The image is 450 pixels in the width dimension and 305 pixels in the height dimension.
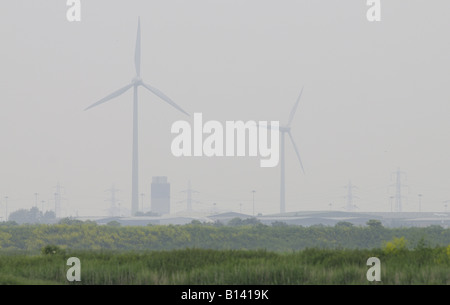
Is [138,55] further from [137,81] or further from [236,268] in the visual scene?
[236,268]

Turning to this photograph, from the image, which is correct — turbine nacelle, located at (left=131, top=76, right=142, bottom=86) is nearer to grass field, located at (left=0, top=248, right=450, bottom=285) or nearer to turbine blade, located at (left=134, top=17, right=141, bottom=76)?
turbine blade, located at (left=134, top=17, right=141, bottom=76)

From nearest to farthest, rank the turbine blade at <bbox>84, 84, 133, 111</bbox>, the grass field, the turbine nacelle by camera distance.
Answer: the grass field → the turbine blade at <bbox>84, 84, 133, 111</bbox> → the turbine nacelle

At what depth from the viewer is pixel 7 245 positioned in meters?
81.6

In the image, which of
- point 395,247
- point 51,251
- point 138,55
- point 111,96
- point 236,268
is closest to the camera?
point 236,268

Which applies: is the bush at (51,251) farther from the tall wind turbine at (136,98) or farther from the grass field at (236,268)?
the tall wind turbine at (136,98)

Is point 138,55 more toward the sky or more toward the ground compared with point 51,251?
more toward the sky

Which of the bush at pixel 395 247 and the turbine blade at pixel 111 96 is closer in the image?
the bush at pixel 395 247

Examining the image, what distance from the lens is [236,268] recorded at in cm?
3133

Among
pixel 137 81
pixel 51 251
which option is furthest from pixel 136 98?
pixel 51 251

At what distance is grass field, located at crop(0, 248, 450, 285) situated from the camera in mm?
30234

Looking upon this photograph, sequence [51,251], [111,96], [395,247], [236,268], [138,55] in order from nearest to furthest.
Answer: [236,268]
[395,247]
[51,251]
[111,96]
[138,55]

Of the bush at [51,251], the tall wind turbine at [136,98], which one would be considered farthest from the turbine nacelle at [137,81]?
the bush at [51,251]

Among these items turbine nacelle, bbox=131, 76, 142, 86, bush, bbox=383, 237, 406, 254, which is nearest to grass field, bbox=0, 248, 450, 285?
bush, bbox=383, 237, 406, 254

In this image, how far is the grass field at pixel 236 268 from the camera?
3023cm
